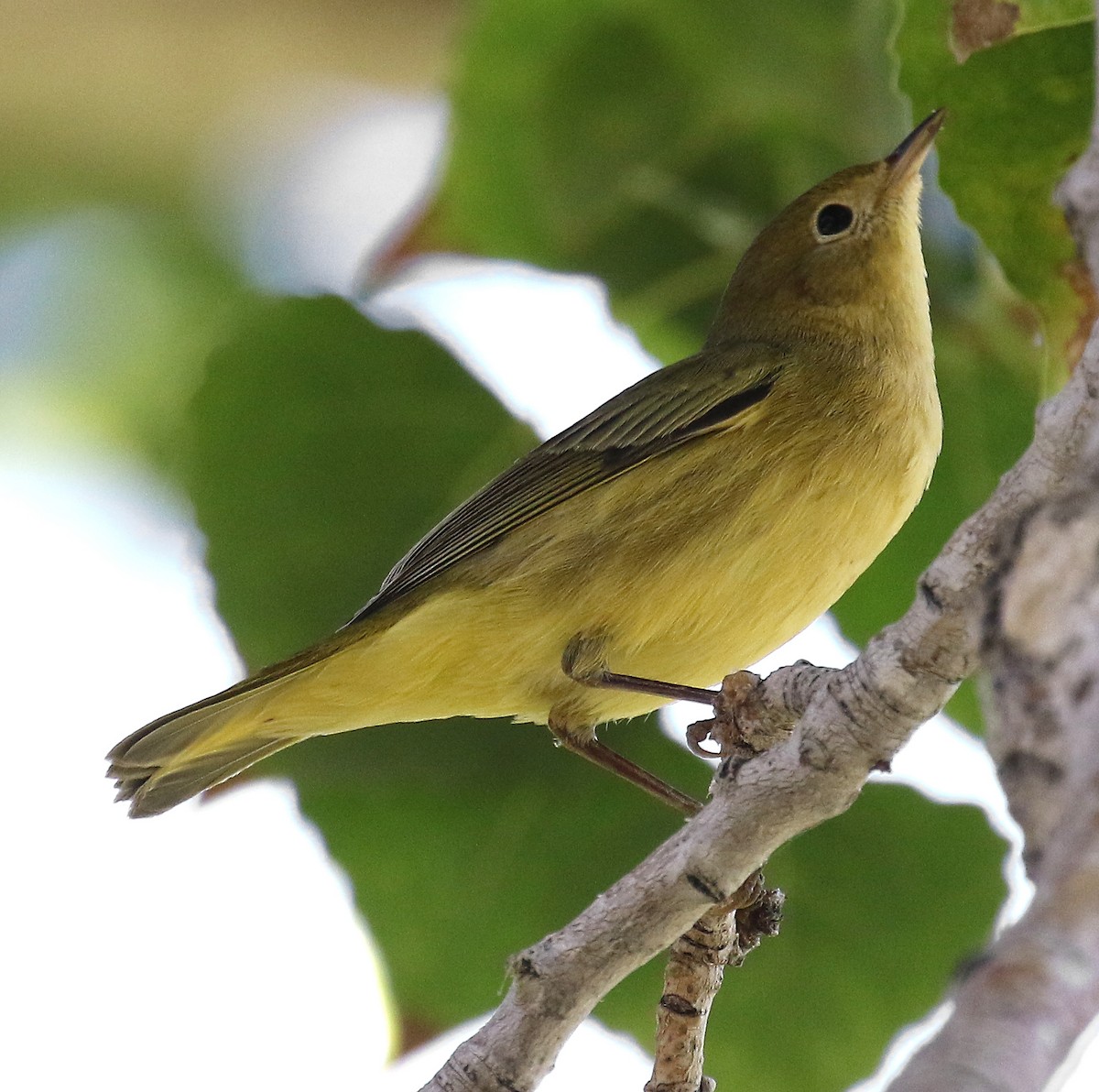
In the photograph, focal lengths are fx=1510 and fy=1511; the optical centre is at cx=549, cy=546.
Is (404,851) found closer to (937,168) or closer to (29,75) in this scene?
(937,168)

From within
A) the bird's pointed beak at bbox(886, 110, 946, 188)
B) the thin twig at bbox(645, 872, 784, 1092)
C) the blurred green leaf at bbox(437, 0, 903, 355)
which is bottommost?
the thin twig at bbox(645, 872, 784, 1092)

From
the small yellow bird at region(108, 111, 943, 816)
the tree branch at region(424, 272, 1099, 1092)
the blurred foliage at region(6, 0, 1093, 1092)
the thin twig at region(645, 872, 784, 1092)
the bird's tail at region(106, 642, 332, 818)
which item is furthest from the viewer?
the bird's tail at region(106, 642, 332, 818)

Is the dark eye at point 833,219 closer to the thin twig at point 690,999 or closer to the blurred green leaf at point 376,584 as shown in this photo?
the blurred green leaf at point 376,584

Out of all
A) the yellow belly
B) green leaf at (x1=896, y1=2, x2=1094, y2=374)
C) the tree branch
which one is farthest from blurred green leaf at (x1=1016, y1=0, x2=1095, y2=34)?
the tree branch

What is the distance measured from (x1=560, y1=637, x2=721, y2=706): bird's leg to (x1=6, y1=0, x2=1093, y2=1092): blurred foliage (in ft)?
0.81

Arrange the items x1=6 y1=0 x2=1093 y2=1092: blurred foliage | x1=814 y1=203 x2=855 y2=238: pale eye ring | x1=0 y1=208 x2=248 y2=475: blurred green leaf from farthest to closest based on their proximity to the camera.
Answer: x1=0 y1=208 x2=248 y2=475: blurred green leaf → x1=814 y1=203 x2=855 y2=238: pale eye ring → x1=6 y1=0 x2=1093 y2=1092: blurred foliage

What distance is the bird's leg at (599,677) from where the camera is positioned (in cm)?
293

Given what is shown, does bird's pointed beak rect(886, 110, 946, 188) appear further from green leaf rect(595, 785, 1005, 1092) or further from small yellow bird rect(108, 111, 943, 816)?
green leaf rect(595, 785, 1005, 1092)

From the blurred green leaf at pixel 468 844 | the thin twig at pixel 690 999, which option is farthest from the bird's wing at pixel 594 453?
the thin twig at pixel 690 999

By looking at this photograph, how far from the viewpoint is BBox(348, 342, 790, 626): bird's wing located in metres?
3.12

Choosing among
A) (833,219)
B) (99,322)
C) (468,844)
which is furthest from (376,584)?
(99,322)

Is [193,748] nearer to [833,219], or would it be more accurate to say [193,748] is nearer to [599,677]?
[599,677]

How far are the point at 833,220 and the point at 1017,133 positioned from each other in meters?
1.05

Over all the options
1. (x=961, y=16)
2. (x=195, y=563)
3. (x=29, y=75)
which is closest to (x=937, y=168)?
(x=961, y=16)
